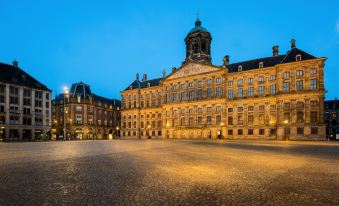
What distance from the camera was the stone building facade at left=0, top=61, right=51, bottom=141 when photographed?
189ft

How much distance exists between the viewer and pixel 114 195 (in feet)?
20.7

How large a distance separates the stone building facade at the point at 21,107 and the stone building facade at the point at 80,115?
9359 millimetres

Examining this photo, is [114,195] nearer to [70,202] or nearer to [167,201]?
[70,202]

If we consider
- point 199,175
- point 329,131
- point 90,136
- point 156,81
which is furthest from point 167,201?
point 329,131

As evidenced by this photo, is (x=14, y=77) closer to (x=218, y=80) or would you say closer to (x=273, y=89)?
(x=218, y=80)

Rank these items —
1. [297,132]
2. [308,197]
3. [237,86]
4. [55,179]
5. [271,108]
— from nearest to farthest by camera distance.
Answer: [308,197], [55,179], [297,132], [271,108], [237,86]

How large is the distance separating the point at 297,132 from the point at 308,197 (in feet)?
172

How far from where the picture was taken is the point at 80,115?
81562 mm

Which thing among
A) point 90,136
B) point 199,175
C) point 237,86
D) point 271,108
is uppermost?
point 237,86

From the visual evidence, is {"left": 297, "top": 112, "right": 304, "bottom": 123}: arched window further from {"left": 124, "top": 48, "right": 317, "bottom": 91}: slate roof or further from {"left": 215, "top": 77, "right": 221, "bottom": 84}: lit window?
{"left": 215, "top": 77, "right": 221, "bottom": 84}: lit window

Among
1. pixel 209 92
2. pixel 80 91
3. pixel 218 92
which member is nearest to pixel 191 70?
pixel 209 92

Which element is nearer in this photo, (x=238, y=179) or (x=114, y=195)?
(x=114, y=195)

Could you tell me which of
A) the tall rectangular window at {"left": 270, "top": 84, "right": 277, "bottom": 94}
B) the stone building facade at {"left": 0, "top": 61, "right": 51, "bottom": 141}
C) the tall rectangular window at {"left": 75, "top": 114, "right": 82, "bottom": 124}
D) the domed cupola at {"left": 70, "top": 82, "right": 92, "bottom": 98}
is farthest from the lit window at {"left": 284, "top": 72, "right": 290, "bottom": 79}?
the tall rectangular window at {"left": 75, "top": 114, "right": 82, "bottom": 124}

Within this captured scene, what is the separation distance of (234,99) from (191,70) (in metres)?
16.8
